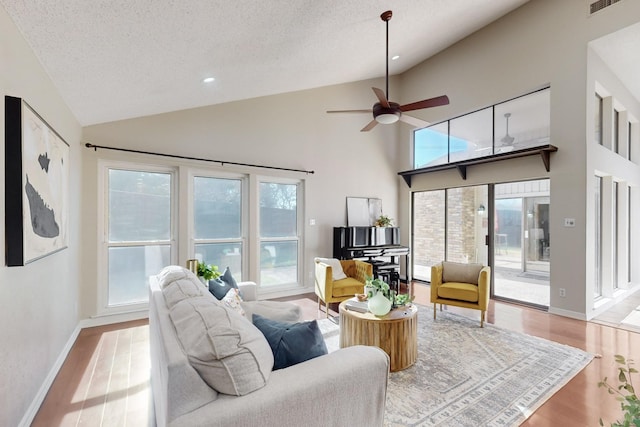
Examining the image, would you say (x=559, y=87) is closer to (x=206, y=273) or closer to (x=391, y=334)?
(x=391, y=334)

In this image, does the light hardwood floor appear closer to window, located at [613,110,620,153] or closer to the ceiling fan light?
the ceiling fan light

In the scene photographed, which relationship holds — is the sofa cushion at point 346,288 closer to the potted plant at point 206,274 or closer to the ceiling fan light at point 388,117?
the potted plant at point 206,274

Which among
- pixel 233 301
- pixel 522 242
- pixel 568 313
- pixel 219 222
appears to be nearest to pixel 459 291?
pixel 568 313

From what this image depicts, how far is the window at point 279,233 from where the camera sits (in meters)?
5.17

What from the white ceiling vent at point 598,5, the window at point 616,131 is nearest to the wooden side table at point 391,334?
the white ceiling vent at point 598,5

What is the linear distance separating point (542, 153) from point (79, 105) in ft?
19.2

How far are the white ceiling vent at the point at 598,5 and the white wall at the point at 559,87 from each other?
0.06 meters

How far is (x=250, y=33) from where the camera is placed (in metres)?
2.50

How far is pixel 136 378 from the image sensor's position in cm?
265

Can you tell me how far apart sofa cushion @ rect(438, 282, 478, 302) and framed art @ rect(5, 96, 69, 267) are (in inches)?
163

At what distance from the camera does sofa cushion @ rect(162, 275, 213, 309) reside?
179 centimetres

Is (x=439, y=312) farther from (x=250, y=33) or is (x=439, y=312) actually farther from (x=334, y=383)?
(x=250, y=33)

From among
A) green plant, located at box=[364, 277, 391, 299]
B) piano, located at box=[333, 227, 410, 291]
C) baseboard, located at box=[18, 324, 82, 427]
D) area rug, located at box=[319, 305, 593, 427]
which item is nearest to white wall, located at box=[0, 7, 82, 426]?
baseboard, located at box=[18, 324, 82, 427]

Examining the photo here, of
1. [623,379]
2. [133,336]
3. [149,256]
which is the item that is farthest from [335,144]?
[623,379]
